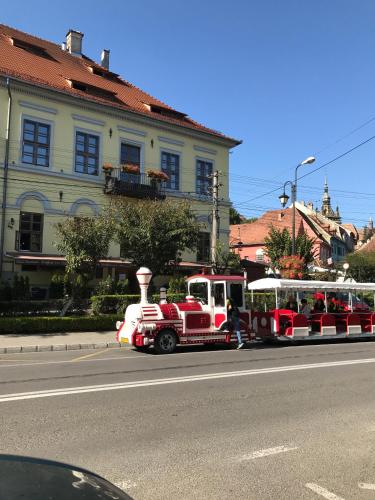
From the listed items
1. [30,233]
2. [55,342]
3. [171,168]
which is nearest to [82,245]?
[55,342]

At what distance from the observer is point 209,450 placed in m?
5.07

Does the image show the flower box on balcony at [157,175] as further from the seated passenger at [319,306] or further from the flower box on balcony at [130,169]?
the seated passenger at [319,306]

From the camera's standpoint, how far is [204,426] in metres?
6.00

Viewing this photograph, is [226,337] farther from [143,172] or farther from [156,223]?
[143,172]

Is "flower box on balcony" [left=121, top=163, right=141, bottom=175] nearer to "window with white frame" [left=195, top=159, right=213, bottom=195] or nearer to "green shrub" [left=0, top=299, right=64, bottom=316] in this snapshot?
"window with white frame" [left=195, top=159, right=213, bottom=195]

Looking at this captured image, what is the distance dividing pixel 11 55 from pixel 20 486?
32053 mm

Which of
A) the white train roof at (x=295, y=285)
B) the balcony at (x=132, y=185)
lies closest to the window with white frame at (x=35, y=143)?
the balcony at (x=132, y=185)

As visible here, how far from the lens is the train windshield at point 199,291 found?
1558 cm

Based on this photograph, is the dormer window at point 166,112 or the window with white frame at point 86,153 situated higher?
the dormer window at point 166,112

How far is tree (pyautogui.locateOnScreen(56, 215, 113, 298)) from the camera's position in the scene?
65.6ft

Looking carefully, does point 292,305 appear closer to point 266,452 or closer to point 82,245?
point 82,245

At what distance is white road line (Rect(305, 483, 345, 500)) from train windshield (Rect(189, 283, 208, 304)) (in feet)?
37.1

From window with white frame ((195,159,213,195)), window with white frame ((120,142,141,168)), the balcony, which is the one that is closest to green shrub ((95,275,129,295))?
the balcony

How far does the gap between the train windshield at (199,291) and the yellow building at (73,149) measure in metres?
10.9
